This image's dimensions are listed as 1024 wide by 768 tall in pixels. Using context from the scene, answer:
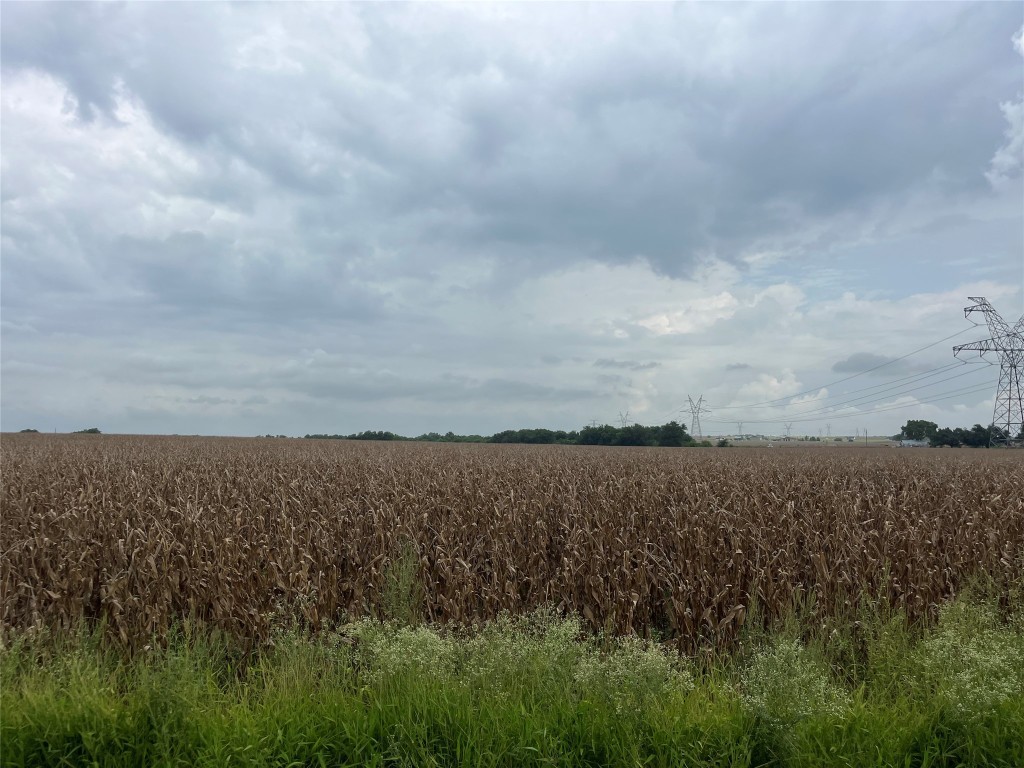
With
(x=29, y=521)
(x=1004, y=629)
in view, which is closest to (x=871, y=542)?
(x=1004, y=629)

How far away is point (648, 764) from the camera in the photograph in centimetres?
443

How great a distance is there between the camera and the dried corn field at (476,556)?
7211 mm

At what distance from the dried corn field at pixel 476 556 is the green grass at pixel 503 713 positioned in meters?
1.41

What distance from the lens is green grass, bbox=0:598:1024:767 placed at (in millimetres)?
4418

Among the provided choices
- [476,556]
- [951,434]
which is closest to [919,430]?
[951,434]

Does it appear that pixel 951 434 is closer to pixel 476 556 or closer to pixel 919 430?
pixel 919 430

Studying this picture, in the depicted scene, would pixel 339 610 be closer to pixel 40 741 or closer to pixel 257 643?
pixel 257 643

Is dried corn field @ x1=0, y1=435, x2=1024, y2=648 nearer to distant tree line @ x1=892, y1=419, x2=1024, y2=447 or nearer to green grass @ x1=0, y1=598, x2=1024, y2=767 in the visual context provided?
green grass @ x1=0, y1=598, x2=1024, y2=767

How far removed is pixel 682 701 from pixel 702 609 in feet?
8.98

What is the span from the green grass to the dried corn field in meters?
1.41

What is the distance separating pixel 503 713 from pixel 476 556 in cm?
441

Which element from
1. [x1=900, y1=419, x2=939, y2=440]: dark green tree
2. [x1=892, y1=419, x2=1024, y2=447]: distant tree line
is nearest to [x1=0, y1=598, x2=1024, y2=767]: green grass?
[x1=892, y1=419, x2=1024, y2=447]: distant tree line

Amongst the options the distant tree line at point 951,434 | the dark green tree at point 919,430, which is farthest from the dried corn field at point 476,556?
the dark green tree at point 919,430

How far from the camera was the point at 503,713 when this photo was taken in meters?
4.64
